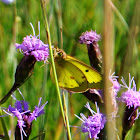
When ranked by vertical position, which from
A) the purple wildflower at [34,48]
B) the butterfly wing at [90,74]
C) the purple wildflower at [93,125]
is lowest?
the purple wildflower at [93,125]

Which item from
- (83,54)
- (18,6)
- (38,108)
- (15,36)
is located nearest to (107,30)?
(38,108)

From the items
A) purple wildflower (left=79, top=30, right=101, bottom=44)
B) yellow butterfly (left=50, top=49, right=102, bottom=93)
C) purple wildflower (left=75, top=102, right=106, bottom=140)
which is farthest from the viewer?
purple wildflower (left=79, top=30, right=101, bottom=44)

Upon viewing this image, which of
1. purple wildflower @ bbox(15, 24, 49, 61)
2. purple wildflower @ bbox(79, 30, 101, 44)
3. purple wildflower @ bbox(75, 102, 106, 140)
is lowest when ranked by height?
purple wildflower @ bbox(75, 102, 106, 140)

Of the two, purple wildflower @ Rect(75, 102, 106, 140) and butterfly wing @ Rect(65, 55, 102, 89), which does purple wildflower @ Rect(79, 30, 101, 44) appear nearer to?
butterfly wing @ Rect(65, 55, 102, 89)

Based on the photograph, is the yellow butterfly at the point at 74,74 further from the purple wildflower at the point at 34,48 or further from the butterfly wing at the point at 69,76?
the purple wildflower at the point at 34,48

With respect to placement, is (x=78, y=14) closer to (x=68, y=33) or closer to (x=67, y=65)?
(x=68, y=33)

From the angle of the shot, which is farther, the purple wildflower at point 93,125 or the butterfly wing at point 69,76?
the butterfly wing at point 69,76

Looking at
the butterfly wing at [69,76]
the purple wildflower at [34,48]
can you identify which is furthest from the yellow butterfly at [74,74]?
the purple wildflower at [34,48]

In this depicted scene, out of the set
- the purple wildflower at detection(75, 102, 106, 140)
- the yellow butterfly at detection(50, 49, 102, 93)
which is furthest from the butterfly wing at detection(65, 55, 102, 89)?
the purple wildflower at detection(75, 102, 106, 140)
